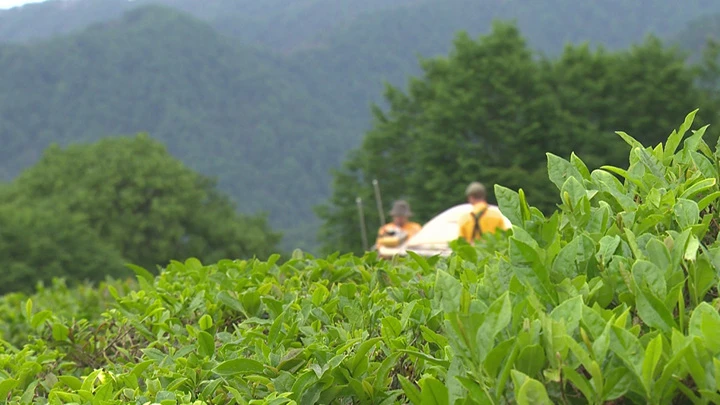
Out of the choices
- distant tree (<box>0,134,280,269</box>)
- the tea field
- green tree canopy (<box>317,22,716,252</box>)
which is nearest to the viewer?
the tea field

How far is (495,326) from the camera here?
1316mm

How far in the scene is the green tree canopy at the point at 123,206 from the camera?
51656 millimetres

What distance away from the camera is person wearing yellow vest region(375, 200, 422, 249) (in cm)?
1310

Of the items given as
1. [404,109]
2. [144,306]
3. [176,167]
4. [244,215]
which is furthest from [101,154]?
[144,306]

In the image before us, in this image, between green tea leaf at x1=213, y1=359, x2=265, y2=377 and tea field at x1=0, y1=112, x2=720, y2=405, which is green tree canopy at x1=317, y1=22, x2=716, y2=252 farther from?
green tea leaf at x1=213, y1=359, x2=265, y2=377

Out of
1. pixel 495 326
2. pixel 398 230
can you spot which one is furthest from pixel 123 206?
pixel 495 326

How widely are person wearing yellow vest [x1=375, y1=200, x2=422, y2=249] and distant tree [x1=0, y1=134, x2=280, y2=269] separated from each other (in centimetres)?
4270

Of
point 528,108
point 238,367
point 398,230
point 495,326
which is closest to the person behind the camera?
point 495,326

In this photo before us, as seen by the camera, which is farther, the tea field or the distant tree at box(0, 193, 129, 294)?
the distant tree at box(0, 193, 129, 294)

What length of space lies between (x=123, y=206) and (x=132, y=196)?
1.11 meters

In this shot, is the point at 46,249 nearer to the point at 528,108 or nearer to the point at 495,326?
the point at 528,108

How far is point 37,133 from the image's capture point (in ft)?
583

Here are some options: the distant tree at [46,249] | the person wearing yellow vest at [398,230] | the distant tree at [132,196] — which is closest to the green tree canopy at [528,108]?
the distant tree at [46,249]

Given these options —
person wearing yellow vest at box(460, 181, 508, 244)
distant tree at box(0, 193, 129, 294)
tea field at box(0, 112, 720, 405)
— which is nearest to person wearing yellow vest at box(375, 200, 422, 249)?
person wearing yellow vest at box(460, 181, 508, 244)
